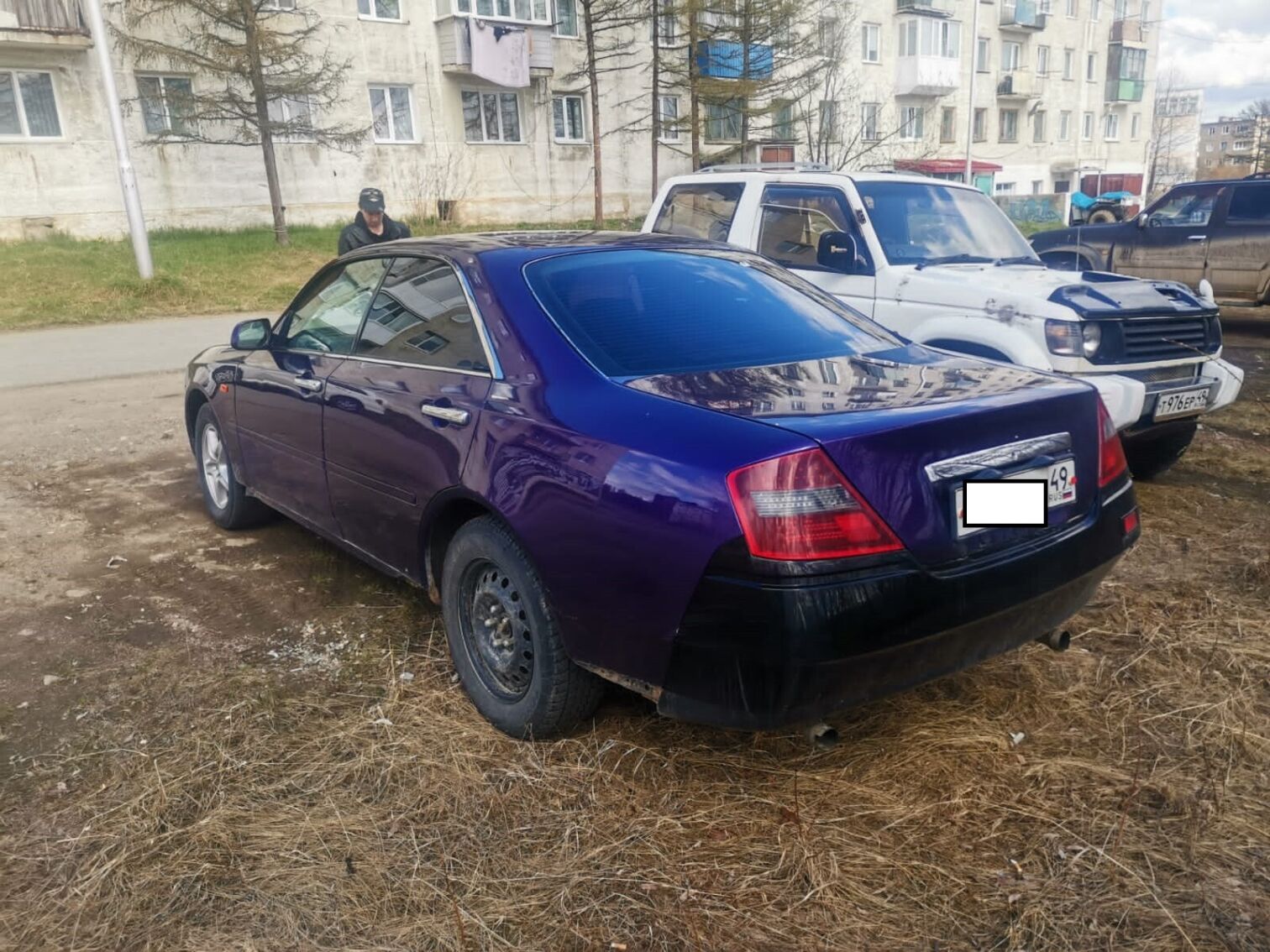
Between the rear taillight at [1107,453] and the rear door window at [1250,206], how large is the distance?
10820 mm

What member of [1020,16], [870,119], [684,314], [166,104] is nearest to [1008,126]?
[1020,16]

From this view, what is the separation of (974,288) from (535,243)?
9.79ft

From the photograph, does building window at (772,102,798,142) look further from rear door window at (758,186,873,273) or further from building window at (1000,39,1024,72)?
rear door window at (758,186,873,273)

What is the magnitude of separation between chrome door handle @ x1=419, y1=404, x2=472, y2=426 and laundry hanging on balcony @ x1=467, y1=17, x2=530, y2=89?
2675 cm

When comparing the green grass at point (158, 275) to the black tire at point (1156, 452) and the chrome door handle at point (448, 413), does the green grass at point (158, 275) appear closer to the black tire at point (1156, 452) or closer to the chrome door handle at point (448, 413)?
the chrome door handle at point (448, 413)

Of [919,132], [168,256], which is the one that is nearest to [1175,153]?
[919,132]

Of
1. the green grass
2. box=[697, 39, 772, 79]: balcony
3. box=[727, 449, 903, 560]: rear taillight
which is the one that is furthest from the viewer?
box=[697, 39, 772, 79]: balcony

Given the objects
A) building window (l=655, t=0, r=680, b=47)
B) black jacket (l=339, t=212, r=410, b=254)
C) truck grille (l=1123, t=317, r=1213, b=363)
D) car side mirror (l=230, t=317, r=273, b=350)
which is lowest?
truck grille (l=1123, t=317, r=1213, b=363)

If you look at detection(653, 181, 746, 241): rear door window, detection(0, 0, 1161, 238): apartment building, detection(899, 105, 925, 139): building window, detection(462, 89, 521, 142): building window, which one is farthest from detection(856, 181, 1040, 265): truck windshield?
detection(899, 105, 925, 139): building window

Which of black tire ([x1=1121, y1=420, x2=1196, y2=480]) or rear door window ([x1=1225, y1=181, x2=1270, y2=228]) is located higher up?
rear door window ([x1=1225, y1=181, x2=1270, y2=228])

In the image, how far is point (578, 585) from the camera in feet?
8.85

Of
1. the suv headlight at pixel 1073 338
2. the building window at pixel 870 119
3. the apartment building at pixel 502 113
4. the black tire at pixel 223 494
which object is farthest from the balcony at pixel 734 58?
the black tire at pixel 223 494

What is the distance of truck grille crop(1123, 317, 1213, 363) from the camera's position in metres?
5.29

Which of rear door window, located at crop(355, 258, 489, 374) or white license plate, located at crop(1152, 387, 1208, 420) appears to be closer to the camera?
rear door window, located at crop(355, 258, 489, 374)
